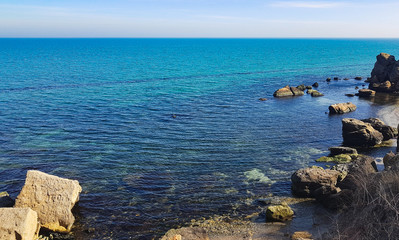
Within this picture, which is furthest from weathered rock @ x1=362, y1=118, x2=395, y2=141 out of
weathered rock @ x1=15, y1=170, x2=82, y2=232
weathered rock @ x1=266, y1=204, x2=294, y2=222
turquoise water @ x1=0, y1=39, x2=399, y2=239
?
weathered rock @ x1=15, y1=170, x2=82, y2=232

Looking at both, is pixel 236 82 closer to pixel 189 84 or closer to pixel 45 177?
pixel 189 84

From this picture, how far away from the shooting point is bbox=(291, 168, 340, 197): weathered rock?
26056mm

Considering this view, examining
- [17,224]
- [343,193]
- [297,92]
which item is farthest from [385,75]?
[17,224]

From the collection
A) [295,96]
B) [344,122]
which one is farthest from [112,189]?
[295,96]

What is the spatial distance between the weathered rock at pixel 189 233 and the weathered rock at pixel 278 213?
194 inches

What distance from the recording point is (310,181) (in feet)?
85.6

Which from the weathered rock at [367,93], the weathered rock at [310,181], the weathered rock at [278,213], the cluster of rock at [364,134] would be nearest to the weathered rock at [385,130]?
the cluster of rock at [364,134]

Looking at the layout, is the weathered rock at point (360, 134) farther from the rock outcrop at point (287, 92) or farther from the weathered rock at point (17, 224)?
the weathered rock at point (17, 224)

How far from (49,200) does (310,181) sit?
746 inches

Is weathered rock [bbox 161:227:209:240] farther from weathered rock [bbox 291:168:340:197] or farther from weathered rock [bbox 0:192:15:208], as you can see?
weathered rock [bbox 0:192:15:208]

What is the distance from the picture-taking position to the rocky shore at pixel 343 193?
54.6 feet

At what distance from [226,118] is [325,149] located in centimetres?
1680

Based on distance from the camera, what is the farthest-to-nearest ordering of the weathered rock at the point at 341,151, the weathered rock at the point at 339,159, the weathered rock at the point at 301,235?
the weathered rock at the point at 341,151
the weathered rock at the point at 339,159
the weathered rock at the point at 301,235

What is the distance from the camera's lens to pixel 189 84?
271 ft
